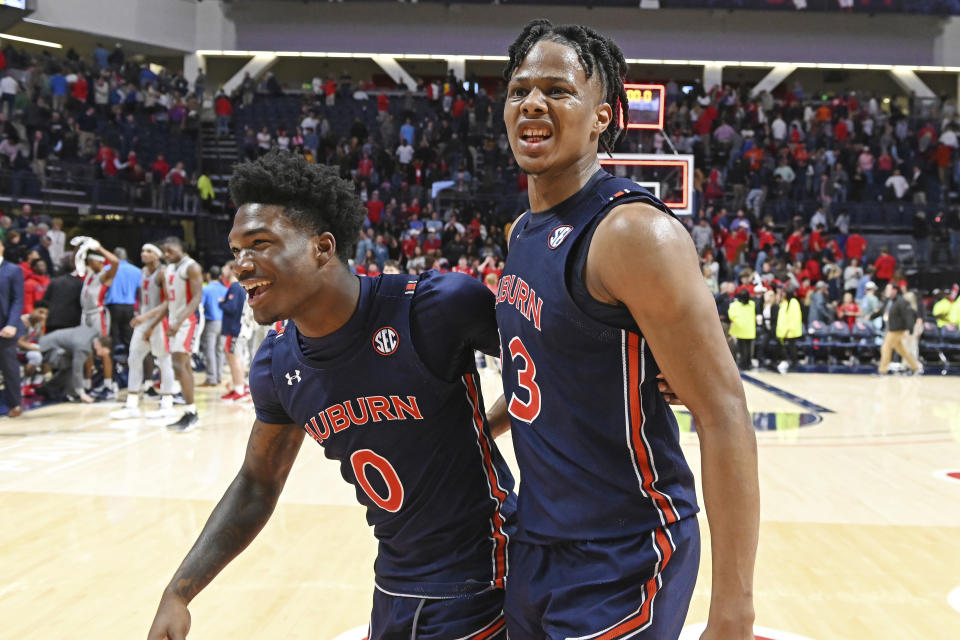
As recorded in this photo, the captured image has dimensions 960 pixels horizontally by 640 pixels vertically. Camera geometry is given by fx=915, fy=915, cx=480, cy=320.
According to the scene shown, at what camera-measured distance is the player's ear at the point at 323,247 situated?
2088mm

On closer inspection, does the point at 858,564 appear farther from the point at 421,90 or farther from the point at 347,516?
the point at 421,90

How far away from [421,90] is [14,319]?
18.3 meters

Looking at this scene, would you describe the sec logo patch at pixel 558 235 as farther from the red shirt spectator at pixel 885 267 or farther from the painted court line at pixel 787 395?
the red shirt spectator at pixel 885 267

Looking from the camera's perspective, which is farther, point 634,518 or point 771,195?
point 771,195

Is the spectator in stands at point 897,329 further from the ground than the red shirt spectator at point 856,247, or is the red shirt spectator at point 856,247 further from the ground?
the red shirt spectator at point 856,247

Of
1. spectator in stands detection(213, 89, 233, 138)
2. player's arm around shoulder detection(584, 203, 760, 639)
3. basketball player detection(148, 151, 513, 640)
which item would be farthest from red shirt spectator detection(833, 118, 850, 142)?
player's arm around shoulder detection(584, 203, 760, 639)

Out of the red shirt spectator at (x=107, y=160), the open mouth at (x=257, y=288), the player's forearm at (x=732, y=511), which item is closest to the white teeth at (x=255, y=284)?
the open mouth at (x=257, y=288)

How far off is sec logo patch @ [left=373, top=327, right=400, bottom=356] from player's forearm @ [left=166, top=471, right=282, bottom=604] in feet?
1.71

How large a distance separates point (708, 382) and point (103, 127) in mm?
21238

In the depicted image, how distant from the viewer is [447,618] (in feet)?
6.57

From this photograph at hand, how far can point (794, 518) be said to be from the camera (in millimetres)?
5594

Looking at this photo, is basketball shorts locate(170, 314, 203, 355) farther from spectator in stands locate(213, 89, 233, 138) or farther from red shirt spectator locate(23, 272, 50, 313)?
spectator in stands locate(213, 89, 233, 138)

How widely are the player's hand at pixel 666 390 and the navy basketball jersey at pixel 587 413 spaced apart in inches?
0.9

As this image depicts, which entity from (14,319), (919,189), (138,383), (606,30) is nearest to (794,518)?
(138,383)
